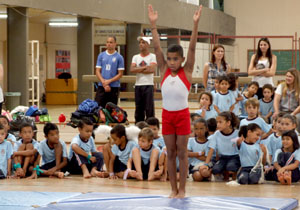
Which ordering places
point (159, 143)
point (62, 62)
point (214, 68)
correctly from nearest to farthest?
1. point (159, 143)
2. point (214, 68)
3. point (62, 62)

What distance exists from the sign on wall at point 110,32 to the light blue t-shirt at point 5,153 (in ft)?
51.3

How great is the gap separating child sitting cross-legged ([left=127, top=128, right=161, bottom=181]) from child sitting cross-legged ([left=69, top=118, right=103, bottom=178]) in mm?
570

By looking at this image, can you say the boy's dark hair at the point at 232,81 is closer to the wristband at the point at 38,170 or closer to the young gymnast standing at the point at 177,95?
the wristband at the point at 38,170

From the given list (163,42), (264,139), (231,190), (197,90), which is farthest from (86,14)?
(231,190)

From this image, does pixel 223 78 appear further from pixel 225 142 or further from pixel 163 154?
pixel 163 154

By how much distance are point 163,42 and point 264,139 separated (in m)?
18.1

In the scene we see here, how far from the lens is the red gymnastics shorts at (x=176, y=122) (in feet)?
17.6

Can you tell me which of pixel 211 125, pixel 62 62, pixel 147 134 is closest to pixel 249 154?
pixel 211 125

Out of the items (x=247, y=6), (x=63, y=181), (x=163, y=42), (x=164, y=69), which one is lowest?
(x=63, y=181)

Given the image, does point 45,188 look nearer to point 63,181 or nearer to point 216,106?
point 63,181

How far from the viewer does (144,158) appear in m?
7.46

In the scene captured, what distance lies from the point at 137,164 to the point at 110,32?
16.2 meters

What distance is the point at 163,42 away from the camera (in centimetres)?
2550

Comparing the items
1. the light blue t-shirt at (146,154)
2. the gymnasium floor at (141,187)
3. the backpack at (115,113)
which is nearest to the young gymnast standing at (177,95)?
the gymnasium floor at (141,187)
